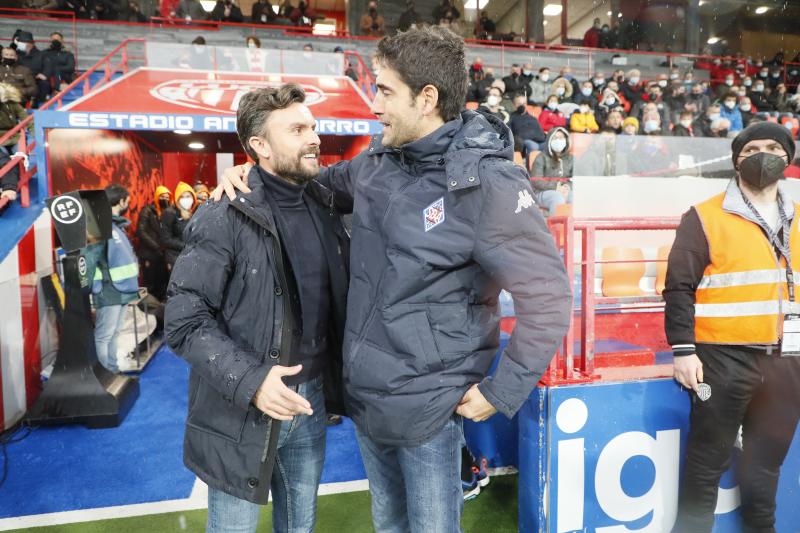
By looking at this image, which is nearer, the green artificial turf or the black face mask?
the black face mask

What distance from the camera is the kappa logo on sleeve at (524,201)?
138cm

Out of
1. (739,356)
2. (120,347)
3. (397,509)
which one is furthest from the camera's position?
(120,347)

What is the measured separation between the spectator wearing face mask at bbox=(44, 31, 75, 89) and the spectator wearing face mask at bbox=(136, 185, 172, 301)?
6849 millimetres

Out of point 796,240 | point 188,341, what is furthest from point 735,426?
point 188,341

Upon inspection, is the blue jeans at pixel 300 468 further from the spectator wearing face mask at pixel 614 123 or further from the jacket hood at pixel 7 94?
the spectator wearing face mask at pixel 614 123

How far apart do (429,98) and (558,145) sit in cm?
579

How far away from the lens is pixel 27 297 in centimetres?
440

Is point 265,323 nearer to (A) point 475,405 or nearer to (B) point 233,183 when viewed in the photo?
(B) point 233,183

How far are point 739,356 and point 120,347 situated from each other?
537cm

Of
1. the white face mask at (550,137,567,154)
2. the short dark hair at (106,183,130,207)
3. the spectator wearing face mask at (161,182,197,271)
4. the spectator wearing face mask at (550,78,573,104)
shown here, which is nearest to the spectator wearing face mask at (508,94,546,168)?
the spectator wearing face mask at (550,78,573,104)

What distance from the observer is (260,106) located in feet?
5.76

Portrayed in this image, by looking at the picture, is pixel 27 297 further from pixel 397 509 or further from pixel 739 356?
pixel 739 356

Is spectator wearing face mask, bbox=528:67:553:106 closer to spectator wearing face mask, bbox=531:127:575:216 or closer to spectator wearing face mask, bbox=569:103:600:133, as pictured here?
spectator wearing face mask, bbox=569:103:600:133

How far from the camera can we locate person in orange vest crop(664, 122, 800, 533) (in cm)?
199
